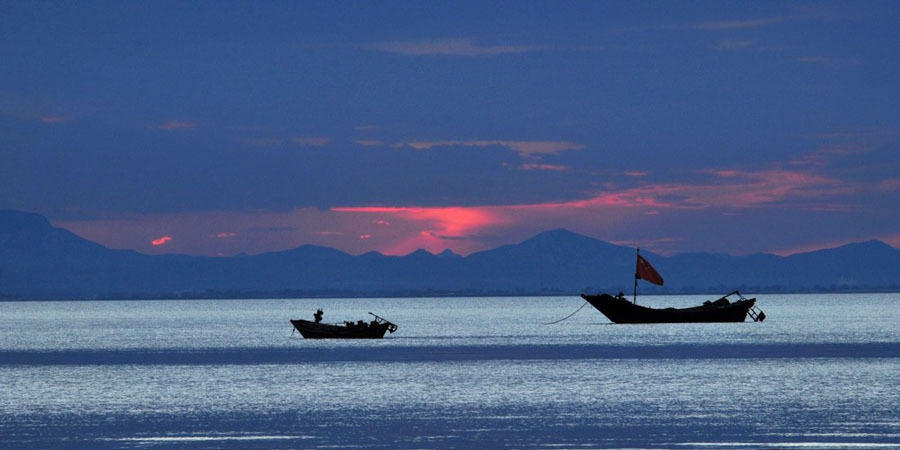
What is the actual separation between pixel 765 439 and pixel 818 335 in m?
93.9

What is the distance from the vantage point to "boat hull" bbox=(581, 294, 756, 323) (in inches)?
5591

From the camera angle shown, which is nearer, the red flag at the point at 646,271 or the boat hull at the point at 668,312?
the red flag at the point at 646,271

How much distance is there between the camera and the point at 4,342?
13212 centimetres

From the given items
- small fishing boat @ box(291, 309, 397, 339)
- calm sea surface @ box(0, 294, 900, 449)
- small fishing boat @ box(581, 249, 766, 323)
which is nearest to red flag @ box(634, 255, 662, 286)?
small fishing boat @ box(581, 249, 766, 323)

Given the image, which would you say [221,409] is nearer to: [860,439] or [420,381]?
[420,381]

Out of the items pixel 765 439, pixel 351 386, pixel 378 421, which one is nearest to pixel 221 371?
pixel 351 386

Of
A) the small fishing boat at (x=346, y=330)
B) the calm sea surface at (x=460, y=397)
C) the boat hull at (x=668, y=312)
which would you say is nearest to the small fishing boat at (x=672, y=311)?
the boat hull at (x=668, y=312)

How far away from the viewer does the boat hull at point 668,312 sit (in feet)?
466

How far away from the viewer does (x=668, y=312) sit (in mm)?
144250

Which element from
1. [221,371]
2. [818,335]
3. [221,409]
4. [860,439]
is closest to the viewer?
[860,439]

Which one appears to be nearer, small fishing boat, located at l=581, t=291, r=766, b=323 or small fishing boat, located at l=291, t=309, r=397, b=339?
small fishing boat, located at l=291, t=309, r=397, b=339

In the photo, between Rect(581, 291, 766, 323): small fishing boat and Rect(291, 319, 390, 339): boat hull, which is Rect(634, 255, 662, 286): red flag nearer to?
Rect(581, 291, 766, 323): small fishing boat

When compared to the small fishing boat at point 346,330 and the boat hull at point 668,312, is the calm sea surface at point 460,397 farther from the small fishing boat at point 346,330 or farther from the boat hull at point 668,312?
the boat hull at point 668,312

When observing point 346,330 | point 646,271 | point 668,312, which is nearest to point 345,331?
point 346,330
